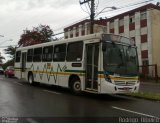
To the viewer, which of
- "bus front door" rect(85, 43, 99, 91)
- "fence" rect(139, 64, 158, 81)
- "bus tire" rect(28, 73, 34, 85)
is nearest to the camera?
"bus front door" rect(85, 43, 99, 91)

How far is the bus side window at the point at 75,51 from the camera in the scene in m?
16.4

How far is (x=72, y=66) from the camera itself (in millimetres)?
16984

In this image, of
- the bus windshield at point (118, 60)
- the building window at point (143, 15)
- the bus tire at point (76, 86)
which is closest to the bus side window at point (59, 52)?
the bus tire at point (76, 86)

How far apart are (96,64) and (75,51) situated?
2154mm

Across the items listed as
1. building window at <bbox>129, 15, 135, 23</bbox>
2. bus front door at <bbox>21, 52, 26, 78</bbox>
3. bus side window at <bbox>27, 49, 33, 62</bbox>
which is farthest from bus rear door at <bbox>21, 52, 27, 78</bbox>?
building window at <bbox>129, 15, 135, 23</bbox>

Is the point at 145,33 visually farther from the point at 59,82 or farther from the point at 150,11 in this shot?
the point at 59,82

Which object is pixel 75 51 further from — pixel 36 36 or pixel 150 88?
pixel 36 36

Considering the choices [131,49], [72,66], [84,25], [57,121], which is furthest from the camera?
[84,25]

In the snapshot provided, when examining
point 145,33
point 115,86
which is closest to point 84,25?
point 145,33

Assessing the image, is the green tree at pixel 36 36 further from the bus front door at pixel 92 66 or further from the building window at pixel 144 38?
the bus front door at pixel 92 66

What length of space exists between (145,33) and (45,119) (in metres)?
35.3

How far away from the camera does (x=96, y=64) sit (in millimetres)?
15164

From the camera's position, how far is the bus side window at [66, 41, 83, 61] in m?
16.4

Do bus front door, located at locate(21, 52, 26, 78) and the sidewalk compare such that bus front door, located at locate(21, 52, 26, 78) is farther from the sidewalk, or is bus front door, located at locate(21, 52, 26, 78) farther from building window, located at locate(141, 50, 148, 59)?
building window, located at locate(141, 50, 148, 59)
